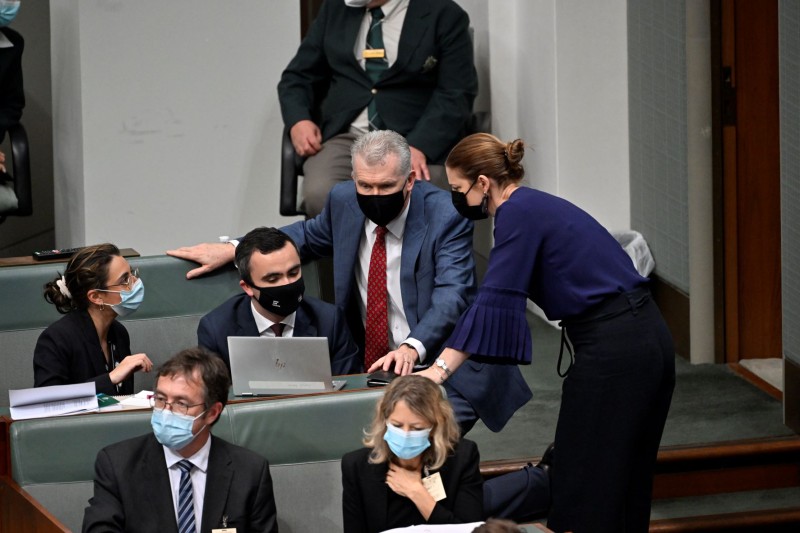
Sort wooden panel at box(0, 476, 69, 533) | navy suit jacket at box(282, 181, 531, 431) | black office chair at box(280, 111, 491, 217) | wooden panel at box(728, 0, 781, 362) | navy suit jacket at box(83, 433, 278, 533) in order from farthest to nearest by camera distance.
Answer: black office chair at box(280, 111, 491, 217), wooden panel at box(728, 0, 781, 362), navy suit jacket at box(282, 181, 531, 431), navy suit jacket at box(83, 433, 278, 533), wooden panel at box(0, 476, 69, 533)

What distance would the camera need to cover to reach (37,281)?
4.34 m

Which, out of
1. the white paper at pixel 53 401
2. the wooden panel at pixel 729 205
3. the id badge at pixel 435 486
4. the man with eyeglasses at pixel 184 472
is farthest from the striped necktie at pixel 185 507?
the wooden panel at pixel 729 205

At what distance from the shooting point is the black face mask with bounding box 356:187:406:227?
4.02 metres

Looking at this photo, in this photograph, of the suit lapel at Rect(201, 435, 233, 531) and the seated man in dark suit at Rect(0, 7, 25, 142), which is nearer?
the suit lapel at Rect(201, 435, 233, 531)

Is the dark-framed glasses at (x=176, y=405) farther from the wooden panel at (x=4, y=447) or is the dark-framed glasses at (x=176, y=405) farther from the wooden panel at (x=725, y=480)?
the wooden panel at (x=725, y=480)

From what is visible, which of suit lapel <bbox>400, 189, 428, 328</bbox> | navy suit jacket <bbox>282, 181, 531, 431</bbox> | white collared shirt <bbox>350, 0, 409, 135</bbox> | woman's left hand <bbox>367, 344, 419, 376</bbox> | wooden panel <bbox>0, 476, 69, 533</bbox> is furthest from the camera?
white collared shirt <bbox>350, 0, 409, 135</bbox>

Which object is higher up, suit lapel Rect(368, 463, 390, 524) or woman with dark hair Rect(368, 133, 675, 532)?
woman with dark hair Rect(368, 133, 675, 532)

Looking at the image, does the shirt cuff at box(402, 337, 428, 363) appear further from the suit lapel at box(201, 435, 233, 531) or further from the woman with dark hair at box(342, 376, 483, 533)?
the suit lapel at box(201, 435, 233, 531)

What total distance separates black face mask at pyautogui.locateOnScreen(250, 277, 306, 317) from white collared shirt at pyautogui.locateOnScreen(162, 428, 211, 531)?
73cm

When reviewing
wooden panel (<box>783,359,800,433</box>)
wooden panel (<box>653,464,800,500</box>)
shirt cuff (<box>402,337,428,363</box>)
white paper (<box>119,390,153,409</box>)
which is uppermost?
shirt cuff (<box>402,337,428,363</box>)

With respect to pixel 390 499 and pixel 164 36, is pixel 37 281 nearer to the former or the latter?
pixel 390 499

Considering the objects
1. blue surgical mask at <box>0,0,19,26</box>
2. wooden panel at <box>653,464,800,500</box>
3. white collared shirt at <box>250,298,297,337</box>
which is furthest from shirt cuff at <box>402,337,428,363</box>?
blue surgical mask at <box>0,0,19,26</box>

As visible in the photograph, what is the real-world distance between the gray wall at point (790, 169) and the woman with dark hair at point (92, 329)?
221 cm

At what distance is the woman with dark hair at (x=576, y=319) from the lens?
10.9 ft
